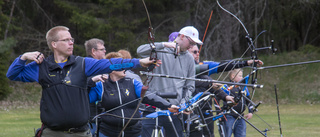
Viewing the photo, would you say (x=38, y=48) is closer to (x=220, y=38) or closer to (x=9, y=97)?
(x=9, y=97)

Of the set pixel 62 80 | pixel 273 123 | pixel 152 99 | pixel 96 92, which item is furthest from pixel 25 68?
pixel 273 123

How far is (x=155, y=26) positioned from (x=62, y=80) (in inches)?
924

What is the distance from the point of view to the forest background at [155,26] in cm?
2348

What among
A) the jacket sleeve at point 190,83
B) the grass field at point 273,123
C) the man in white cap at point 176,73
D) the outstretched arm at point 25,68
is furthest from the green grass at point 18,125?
the outstretched arm at point 25,68

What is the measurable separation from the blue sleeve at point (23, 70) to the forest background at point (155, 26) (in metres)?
17.6

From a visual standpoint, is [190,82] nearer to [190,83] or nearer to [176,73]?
[190,83]

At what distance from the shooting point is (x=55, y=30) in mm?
4551

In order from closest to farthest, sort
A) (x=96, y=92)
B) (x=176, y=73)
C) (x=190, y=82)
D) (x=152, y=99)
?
(x=96, y=92)
(x=152, y=99)
(x=176, y=73)
(x=190, y=82)

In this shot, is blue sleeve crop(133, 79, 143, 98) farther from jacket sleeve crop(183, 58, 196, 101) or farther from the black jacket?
the black jacket

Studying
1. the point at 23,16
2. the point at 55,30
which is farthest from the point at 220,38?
the point at 55,30

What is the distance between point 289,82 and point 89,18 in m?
10.8

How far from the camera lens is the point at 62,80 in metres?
4.27

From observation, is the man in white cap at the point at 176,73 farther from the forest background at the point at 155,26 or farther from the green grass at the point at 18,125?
the forest background at the point at 155,26

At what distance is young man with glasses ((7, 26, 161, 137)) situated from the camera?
13.9 ft
